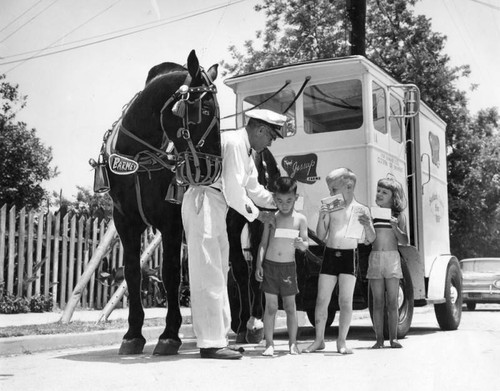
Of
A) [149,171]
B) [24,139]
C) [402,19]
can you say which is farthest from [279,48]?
[149,171]

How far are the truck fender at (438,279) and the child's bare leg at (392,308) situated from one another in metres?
1.78

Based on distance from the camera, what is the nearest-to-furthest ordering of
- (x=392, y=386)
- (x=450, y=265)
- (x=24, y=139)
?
1. (x=392, y=386)
2. (x=450, y=265)
3. (x=24, y=139)

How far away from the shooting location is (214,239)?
555cm

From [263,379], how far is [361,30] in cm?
1149

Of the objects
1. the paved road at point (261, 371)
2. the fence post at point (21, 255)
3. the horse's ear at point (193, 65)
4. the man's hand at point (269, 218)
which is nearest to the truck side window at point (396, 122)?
the paved road at point (261, 371)

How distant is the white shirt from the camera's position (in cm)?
550

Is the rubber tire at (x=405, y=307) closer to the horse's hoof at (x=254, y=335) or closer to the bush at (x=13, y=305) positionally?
the horse's hoof at (x=254, y=335)

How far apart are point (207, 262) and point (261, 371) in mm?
1006

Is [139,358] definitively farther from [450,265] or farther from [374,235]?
[450,265]

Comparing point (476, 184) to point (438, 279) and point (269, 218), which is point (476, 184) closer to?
point (438, 279)

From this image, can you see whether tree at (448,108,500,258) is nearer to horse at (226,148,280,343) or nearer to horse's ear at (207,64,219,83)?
horse at (226,148,280,343)

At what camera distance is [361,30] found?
1481 cm

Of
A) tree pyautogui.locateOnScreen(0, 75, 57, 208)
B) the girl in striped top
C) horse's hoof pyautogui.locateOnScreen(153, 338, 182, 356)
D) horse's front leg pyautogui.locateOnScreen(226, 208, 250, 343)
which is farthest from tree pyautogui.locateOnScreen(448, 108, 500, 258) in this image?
horse's hoof pyautogui.locateOnScreen(153, 338, 182, 356)

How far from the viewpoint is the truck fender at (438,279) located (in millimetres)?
8594
